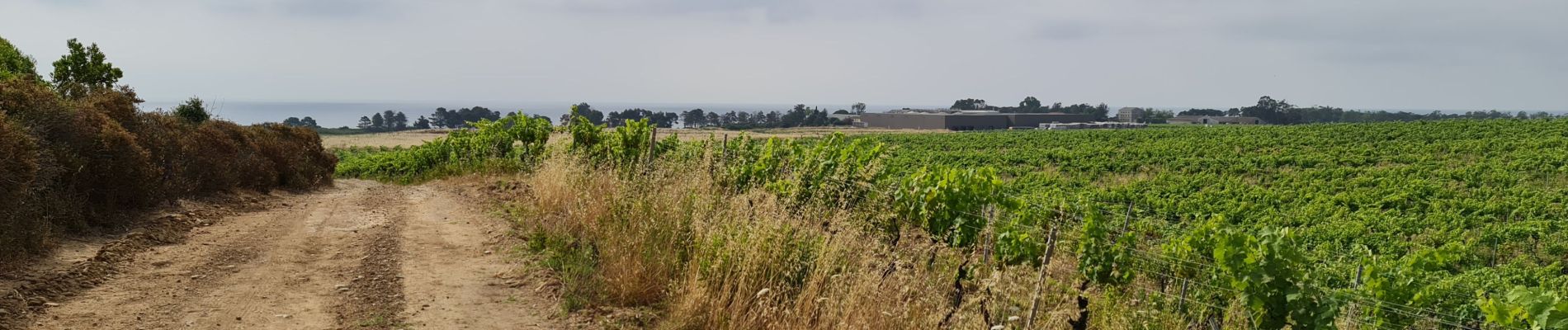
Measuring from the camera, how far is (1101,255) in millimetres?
7016

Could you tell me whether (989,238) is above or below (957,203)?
below

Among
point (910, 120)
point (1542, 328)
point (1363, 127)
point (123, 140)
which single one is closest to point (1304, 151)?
point (1363, 127)

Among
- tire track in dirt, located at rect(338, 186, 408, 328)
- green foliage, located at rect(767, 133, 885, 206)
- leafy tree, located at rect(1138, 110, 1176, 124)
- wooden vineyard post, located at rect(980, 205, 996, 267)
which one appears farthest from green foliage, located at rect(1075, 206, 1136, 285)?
leafy tree, located at rect(1138, 110, 1176, 124)

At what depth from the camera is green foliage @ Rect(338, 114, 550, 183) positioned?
18.6 meters

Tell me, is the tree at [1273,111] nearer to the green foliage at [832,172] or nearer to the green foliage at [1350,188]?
the green foliage at [1350,188]

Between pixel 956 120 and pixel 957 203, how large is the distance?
103 metres

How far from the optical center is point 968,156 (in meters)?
42.4

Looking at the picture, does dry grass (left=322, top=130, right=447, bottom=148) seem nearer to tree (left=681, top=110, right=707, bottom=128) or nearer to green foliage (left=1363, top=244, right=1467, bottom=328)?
green foliage (left=1363, top=244, right=1467, bottom=328)

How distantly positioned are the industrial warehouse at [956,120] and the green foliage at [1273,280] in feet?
332

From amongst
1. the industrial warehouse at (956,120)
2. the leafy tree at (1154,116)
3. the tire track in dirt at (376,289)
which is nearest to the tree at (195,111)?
the tire track in dirt at (376,289)

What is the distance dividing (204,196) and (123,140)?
90.4 inches

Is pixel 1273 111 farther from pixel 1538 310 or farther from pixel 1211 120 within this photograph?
pixel 1538 310

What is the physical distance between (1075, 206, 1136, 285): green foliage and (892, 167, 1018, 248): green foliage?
3.42 ft

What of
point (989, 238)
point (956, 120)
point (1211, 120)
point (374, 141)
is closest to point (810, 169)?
point (989, 238)
